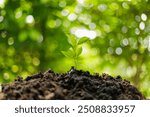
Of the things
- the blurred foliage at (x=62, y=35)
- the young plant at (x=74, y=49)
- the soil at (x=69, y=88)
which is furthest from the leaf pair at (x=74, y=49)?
the blurred foliage at (x=62, y=35)

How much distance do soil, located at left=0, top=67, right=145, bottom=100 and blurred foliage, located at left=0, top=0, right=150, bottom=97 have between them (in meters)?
1.73

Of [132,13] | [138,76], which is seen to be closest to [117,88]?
[138,76]

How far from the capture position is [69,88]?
0.91 m

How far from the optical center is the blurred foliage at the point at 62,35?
109 inches

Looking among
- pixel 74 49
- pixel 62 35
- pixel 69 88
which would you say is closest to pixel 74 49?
pixel 74 49

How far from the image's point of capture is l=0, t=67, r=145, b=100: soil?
849 millimetres

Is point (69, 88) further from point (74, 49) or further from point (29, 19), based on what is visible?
point (29, 19)

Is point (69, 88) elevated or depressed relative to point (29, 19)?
depressed

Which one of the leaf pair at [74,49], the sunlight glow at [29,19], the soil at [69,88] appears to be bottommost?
the soil at [69,88]

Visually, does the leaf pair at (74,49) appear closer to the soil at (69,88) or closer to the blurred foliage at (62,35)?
the soil at (69,88)

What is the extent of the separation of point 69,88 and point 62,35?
1.95 meters

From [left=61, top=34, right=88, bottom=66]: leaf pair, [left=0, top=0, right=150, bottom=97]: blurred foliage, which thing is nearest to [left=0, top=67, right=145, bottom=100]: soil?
[left=61, top=34, right=88, bottom=66]: leaf pair

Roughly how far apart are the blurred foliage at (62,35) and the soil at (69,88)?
68.1 inches

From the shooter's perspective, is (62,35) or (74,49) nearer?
(74,49)
